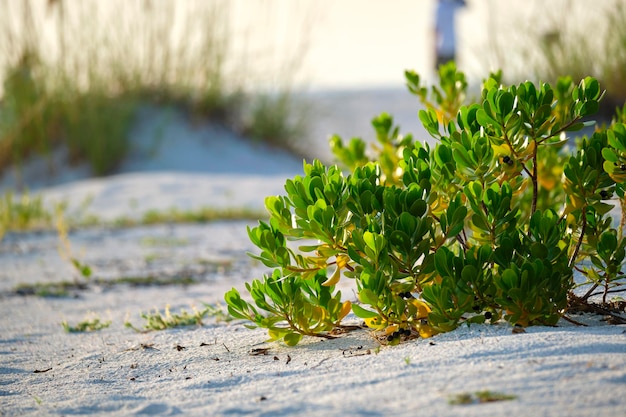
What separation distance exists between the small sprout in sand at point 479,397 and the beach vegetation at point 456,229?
19.7 inches

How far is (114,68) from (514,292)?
30.1ft

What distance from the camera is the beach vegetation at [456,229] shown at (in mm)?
2348

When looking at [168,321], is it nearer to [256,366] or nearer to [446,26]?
[256,366]

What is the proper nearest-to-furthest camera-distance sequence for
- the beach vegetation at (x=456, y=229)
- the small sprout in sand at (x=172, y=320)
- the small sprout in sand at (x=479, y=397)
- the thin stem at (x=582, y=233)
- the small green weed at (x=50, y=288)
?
the small sprout in sand at (x=479, y=397) < the beach vegetation at (x=456, y=229) < the thin stem at (x=582, y=233) < the small sprout in sand at (x=172, y=320) < the small green weed at (x=50, y=288)

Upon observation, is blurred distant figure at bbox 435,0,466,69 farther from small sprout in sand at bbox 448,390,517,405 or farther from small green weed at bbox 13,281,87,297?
small sprout in sand at bbox 448,390,517,405

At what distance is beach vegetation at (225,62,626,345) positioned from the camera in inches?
92.4

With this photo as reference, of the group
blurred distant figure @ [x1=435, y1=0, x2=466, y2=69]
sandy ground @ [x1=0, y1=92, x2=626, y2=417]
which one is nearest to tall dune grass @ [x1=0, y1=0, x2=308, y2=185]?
blurred distant figure @ [x1=435, y1=0, x2=466, y2=69]

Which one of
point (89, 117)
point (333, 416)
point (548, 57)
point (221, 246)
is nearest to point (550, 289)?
point (333, 416)

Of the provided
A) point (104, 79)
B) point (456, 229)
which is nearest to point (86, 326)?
point (456, 229)

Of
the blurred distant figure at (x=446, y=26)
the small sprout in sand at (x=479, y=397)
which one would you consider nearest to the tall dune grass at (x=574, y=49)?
the blurred distant figure at (x=446, y=26)

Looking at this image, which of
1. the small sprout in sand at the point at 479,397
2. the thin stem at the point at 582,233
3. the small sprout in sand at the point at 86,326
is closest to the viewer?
the small sprout in sand at the point at 479,397

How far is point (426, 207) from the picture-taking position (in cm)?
237

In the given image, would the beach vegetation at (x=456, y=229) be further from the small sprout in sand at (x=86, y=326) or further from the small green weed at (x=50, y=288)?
the small green weed at (x=50, y=288)

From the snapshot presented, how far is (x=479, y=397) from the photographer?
6.08ft
